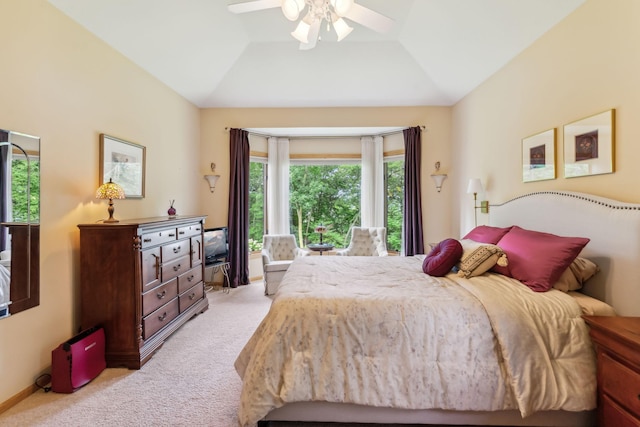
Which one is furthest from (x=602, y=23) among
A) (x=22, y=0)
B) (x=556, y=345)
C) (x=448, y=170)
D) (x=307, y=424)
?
(x=22, y=0)

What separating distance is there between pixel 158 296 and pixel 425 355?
2457 millimetres

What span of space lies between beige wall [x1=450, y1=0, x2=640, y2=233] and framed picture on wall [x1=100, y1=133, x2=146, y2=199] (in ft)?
14.0

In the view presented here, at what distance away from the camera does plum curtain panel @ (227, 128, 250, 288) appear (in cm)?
499

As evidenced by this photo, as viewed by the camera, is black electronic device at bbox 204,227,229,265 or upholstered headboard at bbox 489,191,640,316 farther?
black electronic device at bbox 204,227,229,265

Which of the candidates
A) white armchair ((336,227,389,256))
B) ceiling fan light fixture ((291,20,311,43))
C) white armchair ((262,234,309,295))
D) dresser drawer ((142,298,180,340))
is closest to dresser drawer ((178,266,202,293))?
dresser drawer ((142,298,180,340))

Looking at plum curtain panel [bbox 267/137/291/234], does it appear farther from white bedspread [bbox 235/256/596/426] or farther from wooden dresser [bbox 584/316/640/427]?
wooden dresser [bbox 584/316/640/427]

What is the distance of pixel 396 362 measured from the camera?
1.76m

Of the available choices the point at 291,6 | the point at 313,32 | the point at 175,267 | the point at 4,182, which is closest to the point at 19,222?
the point at 4,182

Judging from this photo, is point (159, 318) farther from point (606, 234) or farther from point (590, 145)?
point (590, 145)

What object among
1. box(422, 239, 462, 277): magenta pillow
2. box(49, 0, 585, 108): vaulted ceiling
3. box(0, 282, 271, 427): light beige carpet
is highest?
box(49, 0, 585, 108): vaulted ceiling

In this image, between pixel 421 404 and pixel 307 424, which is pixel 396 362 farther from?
pixel 307 424

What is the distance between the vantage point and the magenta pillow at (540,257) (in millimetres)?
1996

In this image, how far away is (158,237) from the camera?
285cm

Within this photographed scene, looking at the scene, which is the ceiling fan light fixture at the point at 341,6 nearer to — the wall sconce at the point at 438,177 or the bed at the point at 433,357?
the bed at the point at 433,357
